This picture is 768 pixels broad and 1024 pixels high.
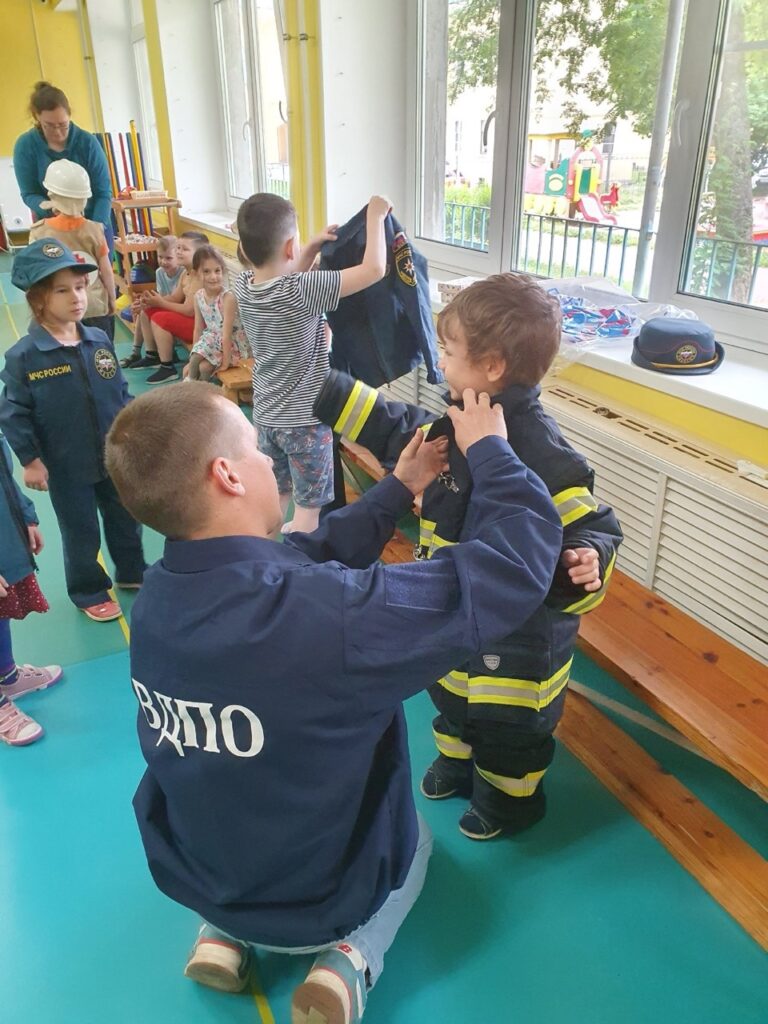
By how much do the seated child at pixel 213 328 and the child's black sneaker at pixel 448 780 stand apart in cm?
311

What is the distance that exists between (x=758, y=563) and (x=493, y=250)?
1.93 metres

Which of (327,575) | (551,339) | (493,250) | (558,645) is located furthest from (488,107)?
(327,575)

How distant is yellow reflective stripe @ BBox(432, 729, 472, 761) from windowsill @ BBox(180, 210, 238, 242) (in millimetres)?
4434

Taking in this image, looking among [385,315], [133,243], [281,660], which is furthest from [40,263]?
[133,243]

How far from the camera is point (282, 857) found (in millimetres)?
1135

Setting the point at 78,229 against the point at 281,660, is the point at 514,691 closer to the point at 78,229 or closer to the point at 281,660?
the point at 281,660

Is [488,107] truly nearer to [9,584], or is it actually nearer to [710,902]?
[9,584]

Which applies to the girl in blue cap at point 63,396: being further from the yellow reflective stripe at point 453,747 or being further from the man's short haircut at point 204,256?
the man's short haircut at point 204,256

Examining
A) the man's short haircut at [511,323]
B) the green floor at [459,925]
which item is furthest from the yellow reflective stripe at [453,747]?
the man's short haircut at [511,323]

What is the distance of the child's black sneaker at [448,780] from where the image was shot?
1.86 metres

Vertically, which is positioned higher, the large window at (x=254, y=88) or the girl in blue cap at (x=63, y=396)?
the large window at (x=254, y=88)

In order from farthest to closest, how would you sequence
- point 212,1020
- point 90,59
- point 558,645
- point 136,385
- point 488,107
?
point 90,59, point 136,385, point 488,107, point 558,645, point 212,1020

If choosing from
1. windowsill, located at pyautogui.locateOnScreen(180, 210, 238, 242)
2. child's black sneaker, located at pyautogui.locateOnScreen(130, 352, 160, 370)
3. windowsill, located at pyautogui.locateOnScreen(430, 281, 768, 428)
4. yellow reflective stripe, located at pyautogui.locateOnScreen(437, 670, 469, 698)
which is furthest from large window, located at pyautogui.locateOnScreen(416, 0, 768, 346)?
child's black sneaker, located at pyautogui.locateOnScreen(130, 352, 160, 370)

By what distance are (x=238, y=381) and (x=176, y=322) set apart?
139 cm
